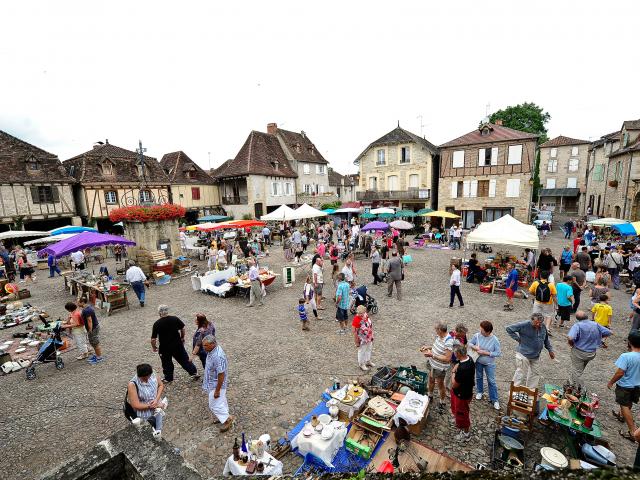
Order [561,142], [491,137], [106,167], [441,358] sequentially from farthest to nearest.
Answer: [561,142]
[491,137]
[106,167]
[441,358]

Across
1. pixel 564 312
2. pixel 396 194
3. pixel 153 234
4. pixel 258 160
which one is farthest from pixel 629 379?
pixel 258 160

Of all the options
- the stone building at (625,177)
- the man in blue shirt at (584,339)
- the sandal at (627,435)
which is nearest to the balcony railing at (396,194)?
the stone building at (625,177)

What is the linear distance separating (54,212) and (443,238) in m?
28.5

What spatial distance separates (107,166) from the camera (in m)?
25.4

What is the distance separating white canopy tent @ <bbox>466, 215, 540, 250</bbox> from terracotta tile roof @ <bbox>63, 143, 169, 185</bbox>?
26.8 m

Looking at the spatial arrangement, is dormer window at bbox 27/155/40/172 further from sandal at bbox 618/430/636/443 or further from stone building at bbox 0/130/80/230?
sandal at bbox 618/430/636/443

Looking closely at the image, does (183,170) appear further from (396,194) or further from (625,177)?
(625,177)

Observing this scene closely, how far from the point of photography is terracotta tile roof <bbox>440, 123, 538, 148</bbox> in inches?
977

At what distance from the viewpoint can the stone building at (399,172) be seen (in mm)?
29531

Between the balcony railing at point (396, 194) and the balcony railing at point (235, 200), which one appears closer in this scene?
the balcony railing at point (396, 194)

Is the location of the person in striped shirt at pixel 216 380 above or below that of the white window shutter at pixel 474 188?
below

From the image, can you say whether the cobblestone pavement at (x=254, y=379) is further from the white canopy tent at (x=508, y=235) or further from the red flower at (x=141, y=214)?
the red flower at (x=141, y=214)

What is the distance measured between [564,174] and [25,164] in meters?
56.6

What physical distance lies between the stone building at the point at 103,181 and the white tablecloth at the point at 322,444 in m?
23.1
